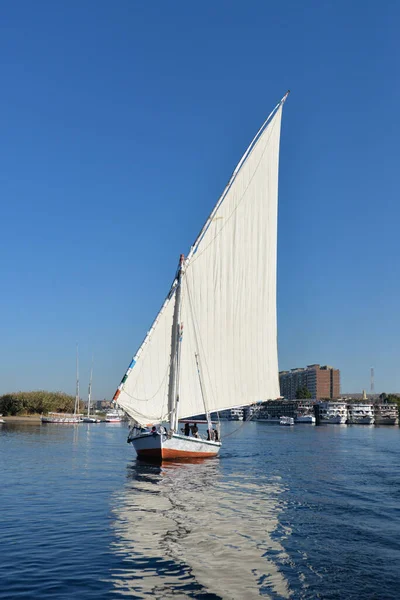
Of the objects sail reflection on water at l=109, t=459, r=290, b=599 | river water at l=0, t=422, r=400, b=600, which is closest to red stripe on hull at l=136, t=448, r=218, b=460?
river water at l=0, t=422, r=400, b=600

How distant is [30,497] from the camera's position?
28797mm

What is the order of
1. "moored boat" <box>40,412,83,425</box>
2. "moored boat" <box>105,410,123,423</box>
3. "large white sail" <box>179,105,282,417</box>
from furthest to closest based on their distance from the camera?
"moored boat" <box>105,410,123,423</box> → "moored boat" <box>40,412,83,425</box> → "large white sail" <box>179,105,282,417</box>

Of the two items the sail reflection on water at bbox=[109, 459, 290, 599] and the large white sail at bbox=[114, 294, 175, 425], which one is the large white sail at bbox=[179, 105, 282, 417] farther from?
the sail reflection on water at bbox=[109, 459, 290, 599]

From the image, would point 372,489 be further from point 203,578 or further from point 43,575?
point 43,575

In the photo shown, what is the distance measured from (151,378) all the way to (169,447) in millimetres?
5418

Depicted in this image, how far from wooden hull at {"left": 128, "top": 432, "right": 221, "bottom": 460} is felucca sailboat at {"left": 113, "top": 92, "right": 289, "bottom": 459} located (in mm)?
78

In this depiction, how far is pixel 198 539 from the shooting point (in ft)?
66.3

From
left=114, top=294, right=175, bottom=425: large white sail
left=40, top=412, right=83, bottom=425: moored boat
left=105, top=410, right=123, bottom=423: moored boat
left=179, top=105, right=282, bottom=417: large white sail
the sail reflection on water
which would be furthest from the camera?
left=105, top=410, right=123, bottom=423: moored boat

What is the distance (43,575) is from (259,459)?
41.0m

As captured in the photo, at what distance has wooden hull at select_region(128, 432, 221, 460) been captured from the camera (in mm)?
43094

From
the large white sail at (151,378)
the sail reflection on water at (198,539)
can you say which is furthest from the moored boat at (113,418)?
the sail reflection on water at (198,539)

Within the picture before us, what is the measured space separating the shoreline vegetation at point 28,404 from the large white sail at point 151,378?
144m

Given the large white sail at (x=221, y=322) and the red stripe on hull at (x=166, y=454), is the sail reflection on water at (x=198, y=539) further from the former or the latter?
the large white sail at (x=221, y=322)

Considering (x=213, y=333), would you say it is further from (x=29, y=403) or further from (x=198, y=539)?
(x=29, y=403)
